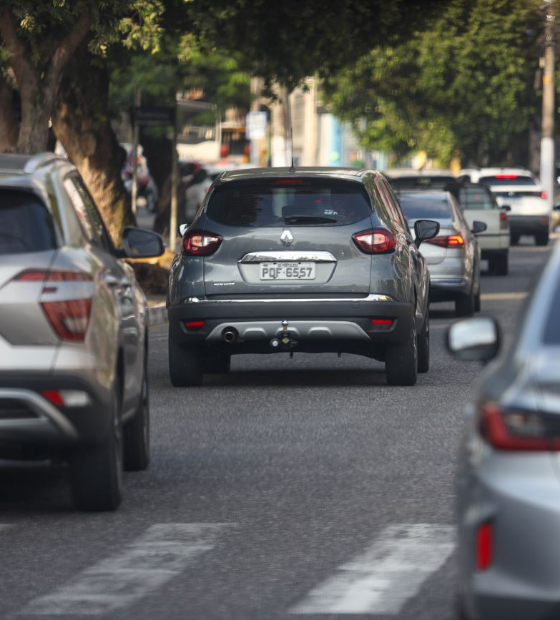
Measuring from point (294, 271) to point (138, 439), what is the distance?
380 centimetres

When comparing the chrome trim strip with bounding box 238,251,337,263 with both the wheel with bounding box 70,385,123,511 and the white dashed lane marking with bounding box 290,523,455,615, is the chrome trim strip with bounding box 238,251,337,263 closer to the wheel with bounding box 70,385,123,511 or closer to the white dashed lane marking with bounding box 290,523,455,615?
the wheel with bounding box 70,385,123,511

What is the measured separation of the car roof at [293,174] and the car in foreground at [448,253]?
7479 mm

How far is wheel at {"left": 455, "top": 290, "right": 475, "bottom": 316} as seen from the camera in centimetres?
2150

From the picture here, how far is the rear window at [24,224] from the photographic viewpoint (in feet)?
26.2

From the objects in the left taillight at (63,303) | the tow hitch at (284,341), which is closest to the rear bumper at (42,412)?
the left taillight at (63,303)

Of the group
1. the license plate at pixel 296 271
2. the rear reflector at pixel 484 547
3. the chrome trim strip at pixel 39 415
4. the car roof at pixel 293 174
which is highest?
the rear reflector at pixel 484 547

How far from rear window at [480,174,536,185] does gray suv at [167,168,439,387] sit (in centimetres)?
3133

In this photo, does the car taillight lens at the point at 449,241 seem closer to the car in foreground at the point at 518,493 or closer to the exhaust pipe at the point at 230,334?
the exhaust pipe at the point at 230,334

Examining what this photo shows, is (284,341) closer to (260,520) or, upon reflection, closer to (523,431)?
(260,520)

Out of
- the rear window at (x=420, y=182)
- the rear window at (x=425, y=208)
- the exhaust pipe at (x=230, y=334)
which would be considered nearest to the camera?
the exhaust pipe at (x=230, y=334)

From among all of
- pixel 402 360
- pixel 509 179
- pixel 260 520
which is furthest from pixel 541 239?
pixel 260 520

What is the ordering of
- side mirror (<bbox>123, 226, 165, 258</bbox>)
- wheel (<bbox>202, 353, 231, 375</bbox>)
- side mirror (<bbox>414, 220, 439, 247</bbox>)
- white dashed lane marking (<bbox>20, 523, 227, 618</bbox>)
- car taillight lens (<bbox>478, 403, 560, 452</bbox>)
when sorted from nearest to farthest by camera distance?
car taillight lens (<bbox>478, 403, 560, 452</bbox>) → white dashed lane marking (<bbox>20, 523, 227, 618</bbox>) → side mirror (<bbox>123, 226, 165, 258</bbox>) → wheel (<bbox>202, 353, 231, 375</bbox>) → side mirror (<bbox>414, 220, 439, 247</bbox>)

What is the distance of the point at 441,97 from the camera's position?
62.4m

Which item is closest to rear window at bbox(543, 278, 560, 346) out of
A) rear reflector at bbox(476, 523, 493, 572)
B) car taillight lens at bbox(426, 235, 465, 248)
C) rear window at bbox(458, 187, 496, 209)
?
rear reflector at bbox(476, 523, 493, 572)
